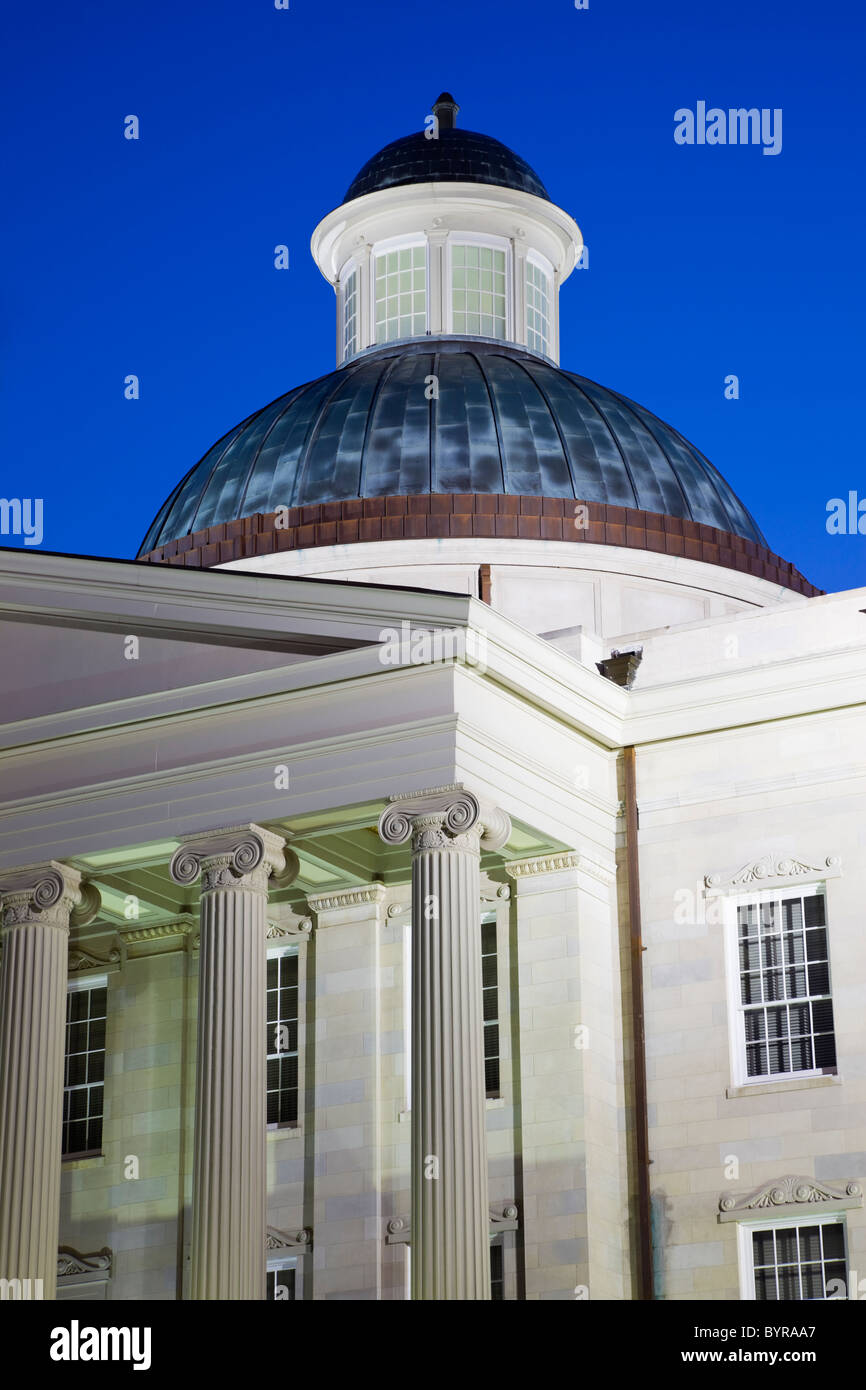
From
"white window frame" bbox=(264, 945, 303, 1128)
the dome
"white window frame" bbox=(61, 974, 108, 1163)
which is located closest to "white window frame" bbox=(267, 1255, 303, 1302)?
"white window frame" bbox=(264, 945, 303, 1128)

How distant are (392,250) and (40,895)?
19774 millimetres

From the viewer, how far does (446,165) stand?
4603cm

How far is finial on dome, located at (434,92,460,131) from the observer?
4900 cm

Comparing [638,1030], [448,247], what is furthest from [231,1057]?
[448,247]

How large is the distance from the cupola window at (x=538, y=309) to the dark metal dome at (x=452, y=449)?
103 inches

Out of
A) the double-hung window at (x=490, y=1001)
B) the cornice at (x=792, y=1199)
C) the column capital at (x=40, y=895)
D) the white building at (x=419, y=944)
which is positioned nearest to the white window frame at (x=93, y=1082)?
the white building at (x=419, y=944)

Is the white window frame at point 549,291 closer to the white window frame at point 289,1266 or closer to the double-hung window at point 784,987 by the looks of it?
the double-hung window at point 784,987

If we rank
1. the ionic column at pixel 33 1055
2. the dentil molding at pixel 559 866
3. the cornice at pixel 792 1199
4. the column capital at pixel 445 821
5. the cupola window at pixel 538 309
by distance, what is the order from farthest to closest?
the cupola window at pixel 538 309 → the dentil molding at pixel 559 866 → the ionic column at pixel 33 1055 → the cornice at pixel 792 1199 → the column capital at pixel 445 821

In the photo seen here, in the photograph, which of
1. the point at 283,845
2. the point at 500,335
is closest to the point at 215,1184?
the point at 283,845

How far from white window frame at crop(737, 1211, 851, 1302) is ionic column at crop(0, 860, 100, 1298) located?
881cm

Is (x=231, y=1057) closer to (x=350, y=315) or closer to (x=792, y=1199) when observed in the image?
(x=792, y=1199)

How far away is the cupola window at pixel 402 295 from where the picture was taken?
4553cm

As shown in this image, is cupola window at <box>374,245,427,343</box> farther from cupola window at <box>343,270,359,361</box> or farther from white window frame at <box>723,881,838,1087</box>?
white window frame at <box>723,881,838,1087</box>
